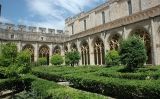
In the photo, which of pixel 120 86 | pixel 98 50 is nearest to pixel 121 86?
pixel 120 86

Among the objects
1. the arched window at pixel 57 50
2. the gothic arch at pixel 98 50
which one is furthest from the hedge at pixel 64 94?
the arched window at pixel 57 50

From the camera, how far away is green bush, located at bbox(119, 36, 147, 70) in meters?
17.6

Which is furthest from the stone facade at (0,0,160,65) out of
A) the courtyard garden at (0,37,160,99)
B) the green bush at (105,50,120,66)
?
the courtyard garden at (0,37,160,99)

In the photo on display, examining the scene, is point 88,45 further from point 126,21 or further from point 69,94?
point 69,94

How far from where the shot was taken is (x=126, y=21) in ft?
85.1

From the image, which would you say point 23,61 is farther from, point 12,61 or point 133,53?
point 133,53

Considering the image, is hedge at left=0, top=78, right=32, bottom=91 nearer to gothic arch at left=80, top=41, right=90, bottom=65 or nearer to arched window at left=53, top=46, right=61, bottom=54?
gothic arch at left=80, top=41, right=90, bottom=65

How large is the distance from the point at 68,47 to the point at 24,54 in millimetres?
A: 26529

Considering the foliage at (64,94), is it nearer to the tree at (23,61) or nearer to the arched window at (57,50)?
the tree at (23,61)

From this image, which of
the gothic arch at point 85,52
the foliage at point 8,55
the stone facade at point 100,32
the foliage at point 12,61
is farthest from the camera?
the gothic arch at point 85,52

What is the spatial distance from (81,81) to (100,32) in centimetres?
1857

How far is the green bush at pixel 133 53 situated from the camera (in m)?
17.6

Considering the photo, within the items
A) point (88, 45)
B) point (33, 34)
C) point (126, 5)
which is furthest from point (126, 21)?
point (33, 34)

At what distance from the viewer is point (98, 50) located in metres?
32.8
